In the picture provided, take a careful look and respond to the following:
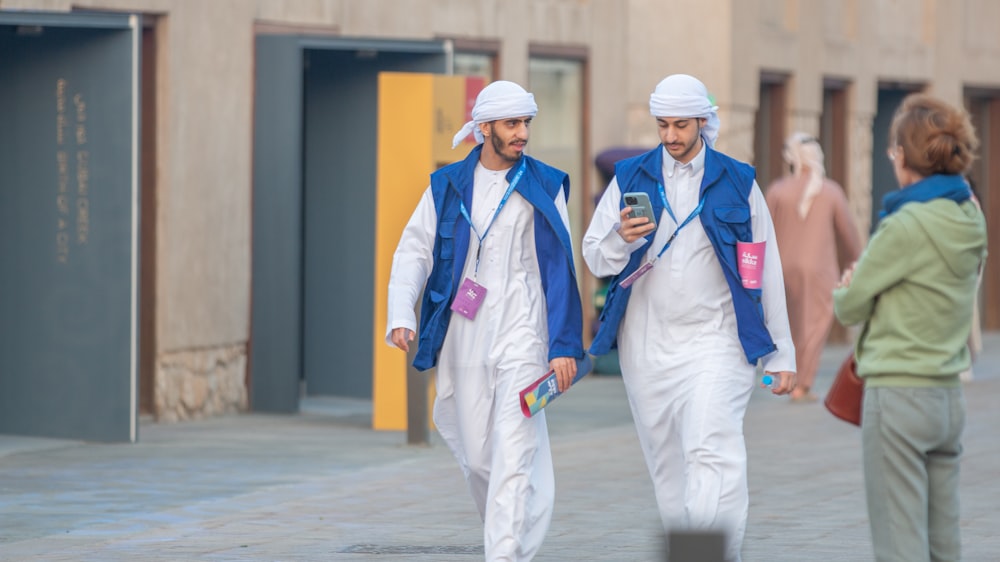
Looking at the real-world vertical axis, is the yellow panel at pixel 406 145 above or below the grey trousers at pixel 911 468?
above

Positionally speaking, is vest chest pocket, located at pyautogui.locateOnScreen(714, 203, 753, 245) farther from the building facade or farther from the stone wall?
the stone wall

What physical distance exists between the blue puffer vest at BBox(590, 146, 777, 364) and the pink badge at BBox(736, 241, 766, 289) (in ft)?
0.06

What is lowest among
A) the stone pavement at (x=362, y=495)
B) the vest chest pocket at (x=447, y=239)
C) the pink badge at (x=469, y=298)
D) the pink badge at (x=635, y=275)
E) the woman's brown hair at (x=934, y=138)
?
the stone pavement at (x=362, y=495)

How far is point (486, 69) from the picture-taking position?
1761 cm

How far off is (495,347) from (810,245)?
830cm

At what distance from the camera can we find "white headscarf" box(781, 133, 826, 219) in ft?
51.0

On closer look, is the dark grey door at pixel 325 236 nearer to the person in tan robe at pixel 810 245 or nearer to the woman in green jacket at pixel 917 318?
the person in tan robe at pixel 810 245

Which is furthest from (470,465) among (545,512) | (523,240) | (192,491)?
(192,491)

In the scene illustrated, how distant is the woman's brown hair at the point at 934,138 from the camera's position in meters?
5.98

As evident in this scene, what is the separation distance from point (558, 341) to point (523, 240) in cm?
40

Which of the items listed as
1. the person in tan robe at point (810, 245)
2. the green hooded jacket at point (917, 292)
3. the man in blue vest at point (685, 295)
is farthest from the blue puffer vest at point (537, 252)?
the person in tan robe at point (810, 245)

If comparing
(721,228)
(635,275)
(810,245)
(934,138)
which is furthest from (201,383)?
(934,138)

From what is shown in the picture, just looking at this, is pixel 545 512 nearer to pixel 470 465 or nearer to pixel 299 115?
pixel 470 465

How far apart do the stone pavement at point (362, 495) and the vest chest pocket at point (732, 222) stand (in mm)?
1526
